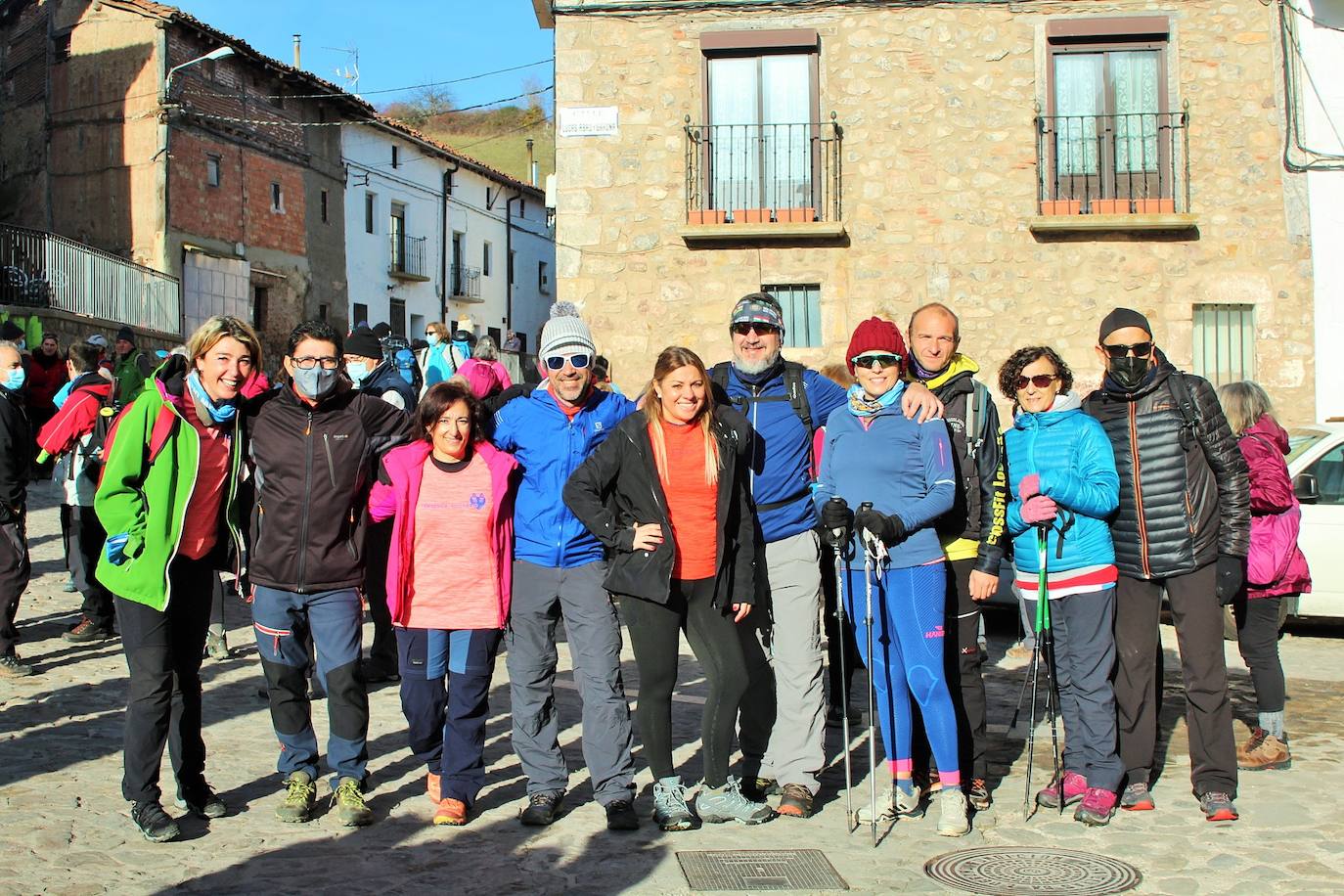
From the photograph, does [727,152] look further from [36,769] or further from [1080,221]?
[36,769]

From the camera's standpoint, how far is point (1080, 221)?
16.1 meters

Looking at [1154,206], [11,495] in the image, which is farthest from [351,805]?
[1154,206]

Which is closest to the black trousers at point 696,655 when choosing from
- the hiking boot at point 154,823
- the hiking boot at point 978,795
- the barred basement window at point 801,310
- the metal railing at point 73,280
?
the hiking boot at point 978,795

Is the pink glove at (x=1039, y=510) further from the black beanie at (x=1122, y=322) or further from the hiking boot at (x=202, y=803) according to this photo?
the hiking boot at (x=202, y=803)

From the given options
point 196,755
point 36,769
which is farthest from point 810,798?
point 36,769

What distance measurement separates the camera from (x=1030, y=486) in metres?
5.55

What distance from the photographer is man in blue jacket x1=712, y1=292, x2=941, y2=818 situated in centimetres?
562

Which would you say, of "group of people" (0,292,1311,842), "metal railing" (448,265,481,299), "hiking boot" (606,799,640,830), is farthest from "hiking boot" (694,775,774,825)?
"metal railing" (448,265,481,299)

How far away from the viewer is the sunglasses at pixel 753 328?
570 centimetres

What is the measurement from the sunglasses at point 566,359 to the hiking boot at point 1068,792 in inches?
101

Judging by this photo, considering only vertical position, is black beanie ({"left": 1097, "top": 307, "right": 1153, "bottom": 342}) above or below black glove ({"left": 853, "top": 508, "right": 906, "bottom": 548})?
above

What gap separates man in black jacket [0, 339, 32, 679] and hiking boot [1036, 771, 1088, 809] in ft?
19.6

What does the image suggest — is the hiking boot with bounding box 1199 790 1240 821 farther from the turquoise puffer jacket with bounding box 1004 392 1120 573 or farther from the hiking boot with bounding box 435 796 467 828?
the hiking boot with bounding box 435 796 467 828

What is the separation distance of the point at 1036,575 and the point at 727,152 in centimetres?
1178
